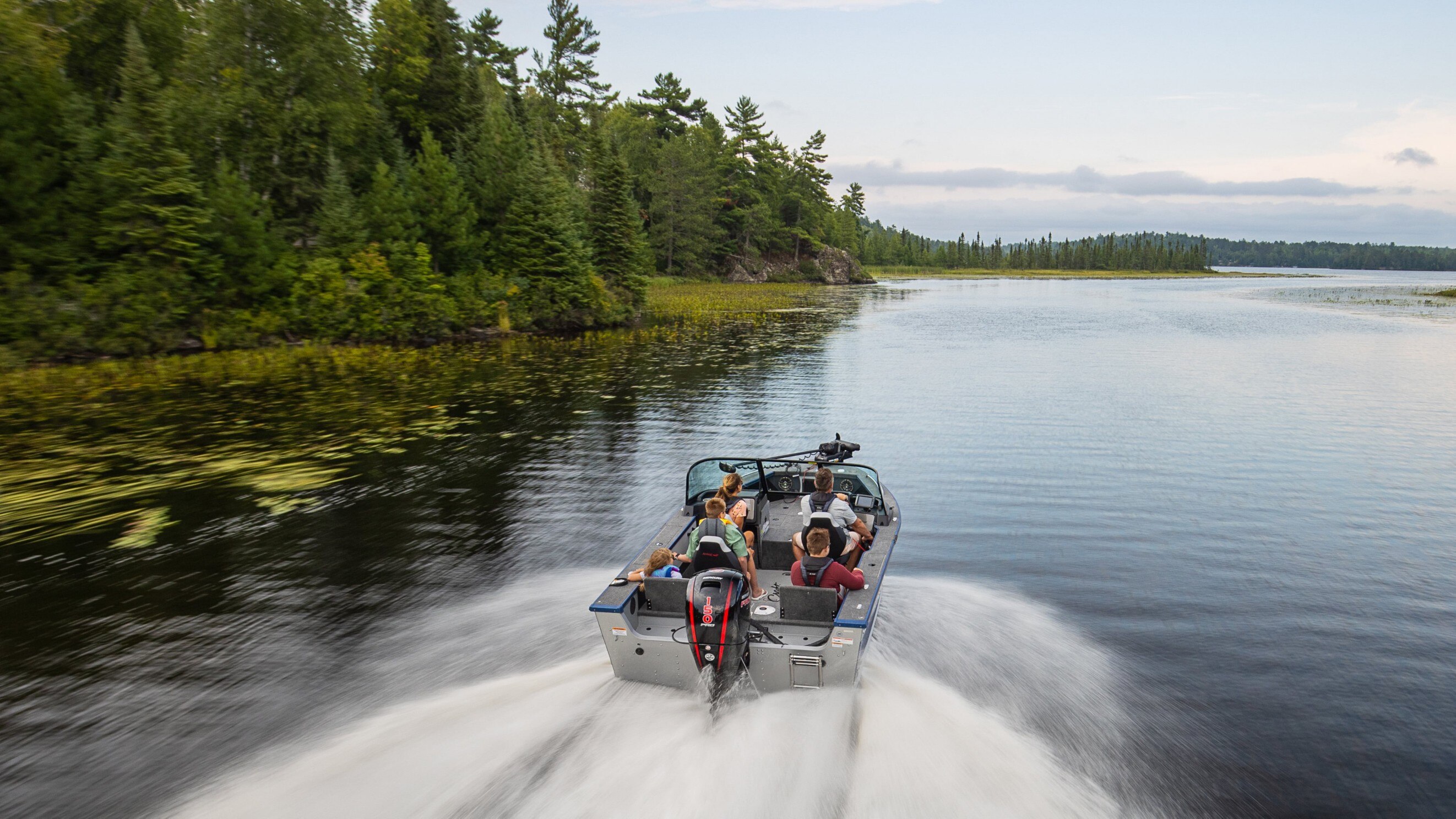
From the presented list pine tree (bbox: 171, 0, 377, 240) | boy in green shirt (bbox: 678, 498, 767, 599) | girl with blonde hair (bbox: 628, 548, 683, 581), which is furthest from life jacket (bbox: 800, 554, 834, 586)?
pine tree (bbox: 171, 0, 377, 240)

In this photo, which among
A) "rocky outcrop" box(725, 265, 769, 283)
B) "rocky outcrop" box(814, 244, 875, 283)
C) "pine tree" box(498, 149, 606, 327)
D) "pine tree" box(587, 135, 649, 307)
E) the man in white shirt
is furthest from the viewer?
"rocky outcrop" box(814, 244, 875, 283)

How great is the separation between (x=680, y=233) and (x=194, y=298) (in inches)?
2654

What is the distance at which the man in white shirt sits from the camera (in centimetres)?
1061

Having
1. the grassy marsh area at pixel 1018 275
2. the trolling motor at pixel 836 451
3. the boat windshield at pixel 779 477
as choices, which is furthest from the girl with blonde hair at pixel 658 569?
the grassy marsh area at pixel 1018 275

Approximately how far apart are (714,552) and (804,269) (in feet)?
366

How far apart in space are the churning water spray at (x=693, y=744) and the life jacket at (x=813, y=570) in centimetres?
137

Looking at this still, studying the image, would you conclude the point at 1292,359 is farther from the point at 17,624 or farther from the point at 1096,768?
the point at 17,624

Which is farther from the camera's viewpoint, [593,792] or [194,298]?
[194,298]

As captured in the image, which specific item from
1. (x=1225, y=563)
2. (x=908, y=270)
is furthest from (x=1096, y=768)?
(x=908, y=270)

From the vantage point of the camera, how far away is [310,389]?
2727 cm

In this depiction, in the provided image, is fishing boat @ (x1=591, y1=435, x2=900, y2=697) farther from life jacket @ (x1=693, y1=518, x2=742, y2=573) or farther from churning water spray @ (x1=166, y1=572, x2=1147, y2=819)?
churning water spray @ (x1=166, y1=572, x2=1147, y2=819)

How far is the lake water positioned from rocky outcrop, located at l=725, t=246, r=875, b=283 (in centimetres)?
8313

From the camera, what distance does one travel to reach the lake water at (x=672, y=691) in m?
7.80

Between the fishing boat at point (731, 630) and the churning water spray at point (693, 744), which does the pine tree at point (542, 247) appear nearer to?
the churning water spray at point (693, 744)
